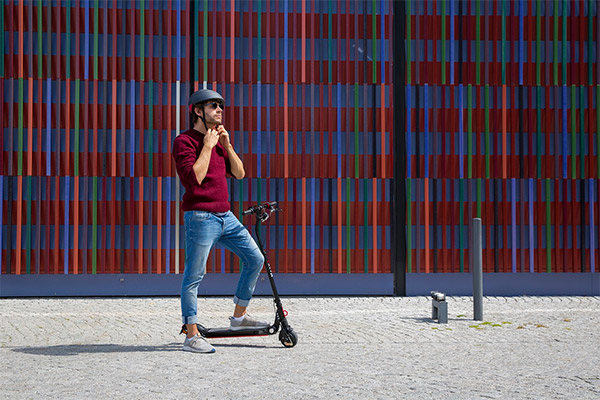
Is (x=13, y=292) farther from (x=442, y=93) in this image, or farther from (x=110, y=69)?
(x=442, y=93)

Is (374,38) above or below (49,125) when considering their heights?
above

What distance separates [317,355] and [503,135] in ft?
22.1

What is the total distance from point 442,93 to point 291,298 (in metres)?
4.02

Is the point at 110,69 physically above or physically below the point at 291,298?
above

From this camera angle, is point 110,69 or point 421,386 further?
point 110,69

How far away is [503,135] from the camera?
12.1m

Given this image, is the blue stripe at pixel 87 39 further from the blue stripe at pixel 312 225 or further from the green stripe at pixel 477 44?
the green stripe at pixel 477 44

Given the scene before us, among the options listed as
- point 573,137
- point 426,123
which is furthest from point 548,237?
point 426,123

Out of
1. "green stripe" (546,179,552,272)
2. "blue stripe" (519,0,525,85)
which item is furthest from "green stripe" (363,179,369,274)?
"blue stripe" (519,0,525,85)

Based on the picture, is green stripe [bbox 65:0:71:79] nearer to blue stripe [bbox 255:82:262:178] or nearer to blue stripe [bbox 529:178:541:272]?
blue stripe [bbox 255:82:262:178]

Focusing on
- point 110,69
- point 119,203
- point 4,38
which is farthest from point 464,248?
point 4,38

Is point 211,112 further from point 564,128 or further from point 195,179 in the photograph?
point 564,128

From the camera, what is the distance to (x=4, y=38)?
457 inches

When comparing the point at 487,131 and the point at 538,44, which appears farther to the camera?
the point at 538,44
